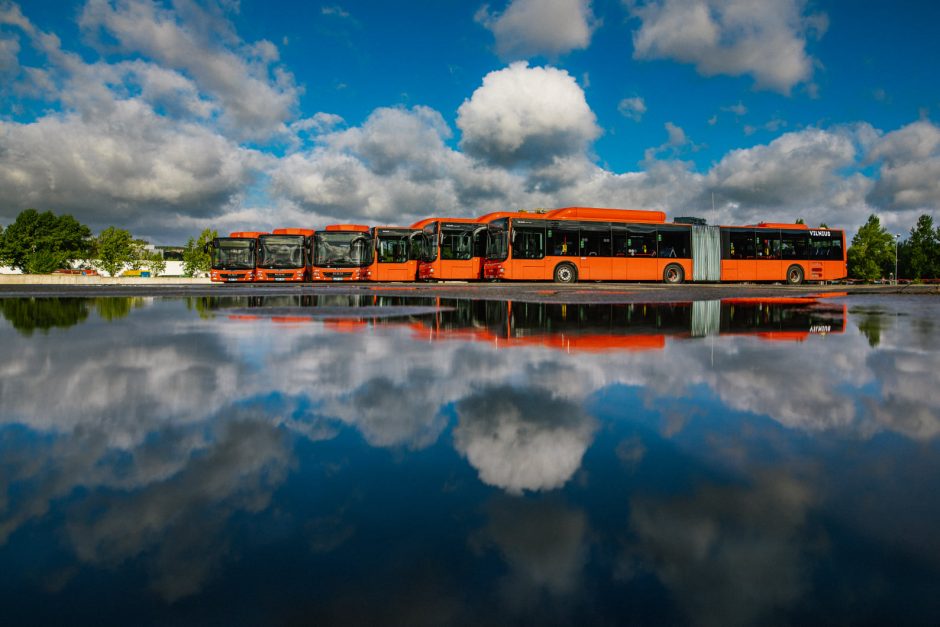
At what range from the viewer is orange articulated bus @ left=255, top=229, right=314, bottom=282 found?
111 ft

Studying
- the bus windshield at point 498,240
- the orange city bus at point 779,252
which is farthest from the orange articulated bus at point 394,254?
the orange city bus at point 779,252

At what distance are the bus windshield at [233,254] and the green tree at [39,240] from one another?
57.1 metres

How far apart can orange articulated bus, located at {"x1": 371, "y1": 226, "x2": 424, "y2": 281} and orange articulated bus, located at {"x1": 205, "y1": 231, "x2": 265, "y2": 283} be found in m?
8.08

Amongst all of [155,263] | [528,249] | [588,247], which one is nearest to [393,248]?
[528,249]

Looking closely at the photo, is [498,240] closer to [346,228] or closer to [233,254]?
[346,228]

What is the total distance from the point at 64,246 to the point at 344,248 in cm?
7506

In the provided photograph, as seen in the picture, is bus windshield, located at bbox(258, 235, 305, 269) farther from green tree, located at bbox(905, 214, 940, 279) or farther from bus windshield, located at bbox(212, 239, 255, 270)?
green tree, located at bbox(905, 214, 940, 279)

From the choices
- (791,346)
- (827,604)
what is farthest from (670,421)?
(791,346)

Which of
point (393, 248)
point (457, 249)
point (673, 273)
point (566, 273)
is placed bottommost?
point (566, 273)

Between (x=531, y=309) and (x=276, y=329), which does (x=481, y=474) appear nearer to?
(x=276, y=329)

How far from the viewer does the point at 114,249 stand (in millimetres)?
77062

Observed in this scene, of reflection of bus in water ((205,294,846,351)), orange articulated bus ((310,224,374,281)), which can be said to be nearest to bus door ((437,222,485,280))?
orange articulated bus ((310,224,374,281))

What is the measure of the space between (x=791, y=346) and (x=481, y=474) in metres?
5.33

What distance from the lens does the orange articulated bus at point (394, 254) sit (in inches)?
1276
